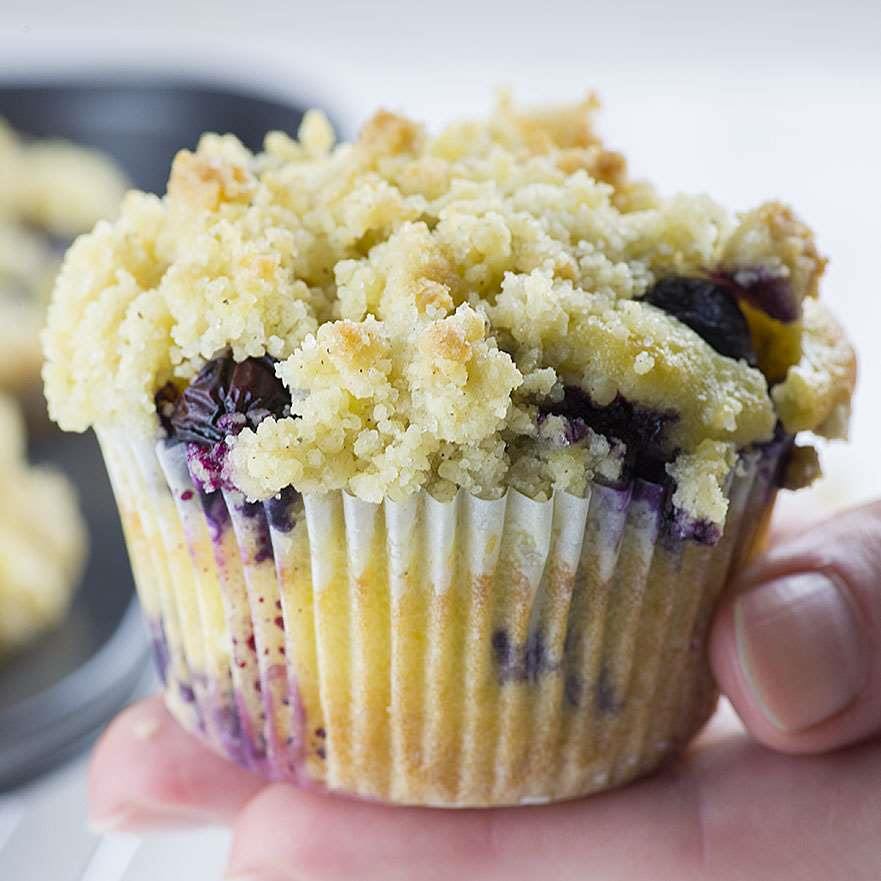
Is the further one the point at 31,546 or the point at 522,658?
the point at 31,546

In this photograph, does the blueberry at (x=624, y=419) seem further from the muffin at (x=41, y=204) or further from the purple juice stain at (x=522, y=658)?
the muffin at (x=41, y=204)

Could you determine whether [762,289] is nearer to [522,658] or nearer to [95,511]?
[522,658]

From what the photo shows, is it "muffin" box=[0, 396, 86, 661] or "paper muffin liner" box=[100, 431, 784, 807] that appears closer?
"paper muffin liner" box=[100, 431, 784, 807]

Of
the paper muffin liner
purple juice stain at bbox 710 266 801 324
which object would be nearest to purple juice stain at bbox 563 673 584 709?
the paper muffin liner

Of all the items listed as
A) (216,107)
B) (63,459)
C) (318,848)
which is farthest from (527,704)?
(216,107)

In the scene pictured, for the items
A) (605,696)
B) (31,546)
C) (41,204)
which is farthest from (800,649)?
(41,204)

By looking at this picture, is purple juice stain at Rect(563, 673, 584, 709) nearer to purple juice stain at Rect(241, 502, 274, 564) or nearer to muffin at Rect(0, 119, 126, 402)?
purple juice stain at Rect(241, 502, 274, 564)
